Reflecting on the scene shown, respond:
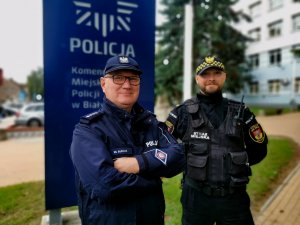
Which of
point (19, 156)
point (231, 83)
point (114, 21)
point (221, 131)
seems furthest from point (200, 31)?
point (221, 131)

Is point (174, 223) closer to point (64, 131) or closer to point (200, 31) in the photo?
point (64, 131)

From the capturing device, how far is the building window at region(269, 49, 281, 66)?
29.8m

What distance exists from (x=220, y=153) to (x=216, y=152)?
0.11 ft

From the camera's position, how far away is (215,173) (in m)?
2.57

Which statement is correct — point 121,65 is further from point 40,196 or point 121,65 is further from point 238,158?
point 40,196

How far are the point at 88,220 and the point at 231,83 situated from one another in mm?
19854

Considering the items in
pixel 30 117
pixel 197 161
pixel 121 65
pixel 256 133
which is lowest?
pixel 30 117

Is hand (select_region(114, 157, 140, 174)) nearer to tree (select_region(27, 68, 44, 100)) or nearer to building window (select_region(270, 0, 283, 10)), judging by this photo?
building window (select_region(270, 0, 283, 10))

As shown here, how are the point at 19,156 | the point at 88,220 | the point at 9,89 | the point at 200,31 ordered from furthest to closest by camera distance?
the point at 9,89, the point at 200,31, the point at 19,156, the point at 88,220

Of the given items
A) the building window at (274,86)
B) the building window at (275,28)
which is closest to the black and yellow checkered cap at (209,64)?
the building window at (274,86)

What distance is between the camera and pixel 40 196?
5.29 metres

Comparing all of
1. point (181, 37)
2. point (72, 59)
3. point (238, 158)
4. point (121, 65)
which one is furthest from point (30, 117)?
point (121, 65)

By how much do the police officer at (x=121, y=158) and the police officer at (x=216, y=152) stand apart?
0.54m

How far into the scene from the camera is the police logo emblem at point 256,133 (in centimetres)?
268
